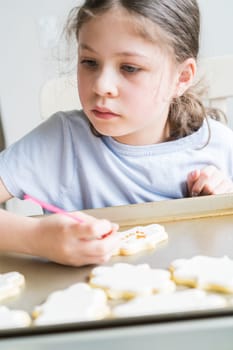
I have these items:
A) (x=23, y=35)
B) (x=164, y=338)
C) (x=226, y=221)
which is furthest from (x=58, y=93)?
(x=164, y=338)

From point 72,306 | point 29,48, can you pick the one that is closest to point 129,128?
point 72,306

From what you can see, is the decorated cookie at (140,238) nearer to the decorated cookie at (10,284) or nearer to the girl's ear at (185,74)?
the decorated cookie at (10,284)

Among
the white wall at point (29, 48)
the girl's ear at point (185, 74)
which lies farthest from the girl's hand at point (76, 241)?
the white wall at point (29, 48)

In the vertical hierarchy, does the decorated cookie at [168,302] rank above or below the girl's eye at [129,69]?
below

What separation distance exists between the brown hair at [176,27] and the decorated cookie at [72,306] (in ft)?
0.97

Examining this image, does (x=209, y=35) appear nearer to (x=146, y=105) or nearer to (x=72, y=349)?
(x=146, y=105)

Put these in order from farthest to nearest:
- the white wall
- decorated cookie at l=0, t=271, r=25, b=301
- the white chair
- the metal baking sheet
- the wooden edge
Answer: the white wall
the white chair
the wooden edge
decorated cookie at l=0, t=271, r=25, b=301
the metal baking sheet

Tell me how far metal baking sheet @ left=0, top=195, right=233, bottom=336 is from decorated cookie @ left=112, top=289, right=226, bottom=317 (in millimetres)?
57

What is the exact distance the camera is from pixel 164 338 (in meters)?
0.24

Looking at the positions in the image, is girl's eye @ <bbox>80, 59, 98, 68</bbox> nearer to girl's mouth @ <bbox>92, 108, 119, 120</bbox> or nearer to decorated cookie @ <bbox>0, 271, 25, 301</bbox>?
girl's mouth @ <bbox>92, 108, 119, 120</bbox>

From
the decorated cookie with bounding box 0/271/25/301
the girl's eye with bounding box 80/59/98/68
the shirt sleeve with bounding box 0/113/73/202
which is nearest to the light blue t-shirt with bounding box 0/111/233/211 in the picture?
the shirt sleeve with bounding box 0/113/73/202

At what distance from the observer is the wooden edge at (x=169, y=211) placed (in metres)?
0.49

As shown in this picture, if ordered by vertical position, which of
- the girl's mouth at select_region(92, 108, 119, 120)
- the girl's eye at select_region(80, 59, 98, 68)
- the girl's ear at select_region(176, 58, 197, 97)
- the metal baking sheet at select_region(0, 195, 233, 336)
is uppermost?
the girl's eye at select_region(80, 59, 98, 68)

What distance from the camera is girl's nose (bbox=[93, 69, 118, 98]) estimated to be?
20.5 inches
